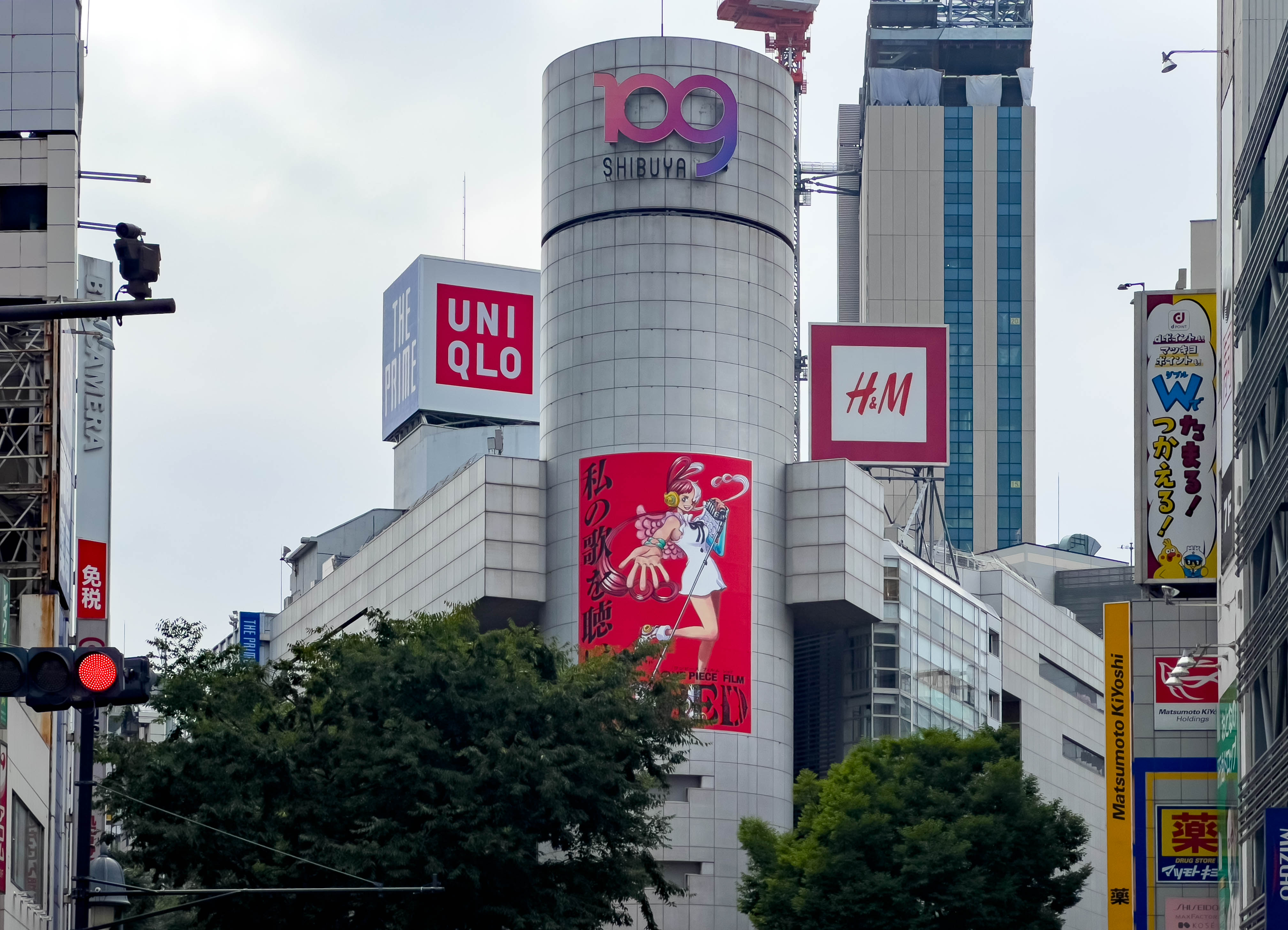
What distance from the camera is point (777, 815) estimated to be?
104m

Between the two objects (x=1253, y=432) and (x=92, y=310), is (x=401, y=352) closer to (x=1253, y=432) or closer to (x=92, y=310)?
(x=1253, y=432)

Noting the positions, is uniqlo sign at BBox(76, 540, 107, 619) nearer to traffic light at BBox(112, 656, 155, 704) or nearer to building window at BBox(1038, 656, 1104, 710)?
building window at BBox(1038, 656, 1104, 710)

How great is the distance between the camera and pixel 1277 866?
4453 centimetres

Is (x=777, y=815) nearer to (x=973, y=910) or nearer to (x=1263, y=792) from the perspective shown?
(x=973, y=910)

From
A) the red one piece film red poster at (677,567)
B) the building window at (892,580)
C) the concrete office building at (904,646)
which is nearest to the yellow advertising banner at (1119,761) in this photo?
the red one piece film red poster at (677,567)

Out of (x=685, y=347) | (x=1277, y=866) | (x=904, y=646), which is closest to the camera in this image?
(x=1277, y=866)

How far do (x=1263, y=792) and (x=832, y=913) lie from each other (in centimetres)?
2491

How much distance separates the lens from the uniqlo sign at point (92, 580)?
88188 mm

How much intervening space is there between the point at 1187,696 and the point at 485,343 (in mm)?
81016

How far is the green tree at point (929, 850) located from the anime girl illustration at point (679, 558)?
19.8 meters

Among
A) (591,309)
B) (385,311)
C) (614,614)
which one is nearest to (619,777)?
(614,614)

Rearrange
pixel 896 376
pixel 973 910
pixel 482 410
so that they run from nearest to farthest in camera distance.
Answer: pixel 973 910 < pixel 896 376 < pixel 482 410

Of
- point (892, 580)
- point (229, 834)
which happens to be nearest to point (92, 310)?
point (229, 834)

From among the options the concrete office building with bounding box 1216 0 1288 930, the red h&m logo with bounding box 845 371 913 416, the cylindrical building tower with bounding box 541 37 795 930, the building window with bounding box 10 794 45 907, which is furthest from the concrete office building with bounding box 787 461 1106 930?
the building window with bounding box 10 794 45 907
